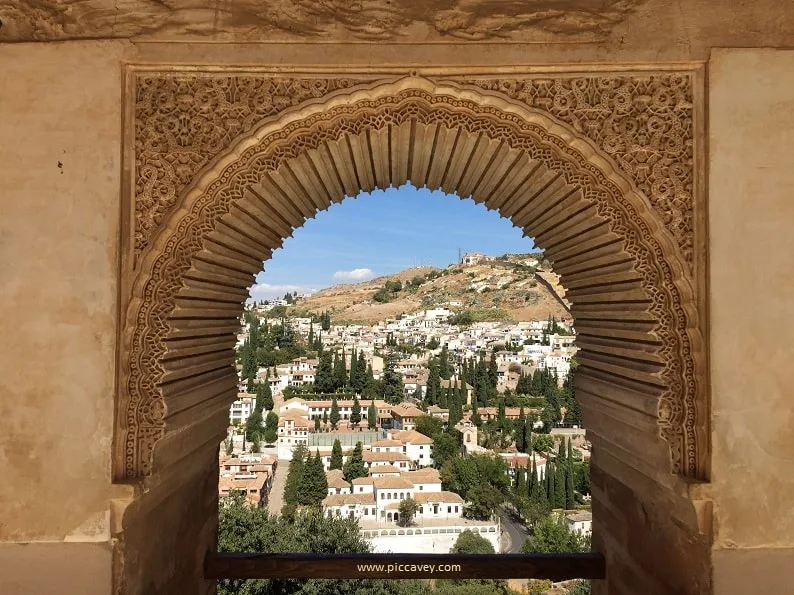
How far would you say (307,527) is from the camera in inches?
551

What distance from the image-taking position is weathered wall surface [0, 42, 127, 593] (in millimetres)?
2320

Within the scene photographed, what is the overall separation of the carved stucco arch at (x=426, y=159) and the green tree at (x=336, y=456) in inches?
1502

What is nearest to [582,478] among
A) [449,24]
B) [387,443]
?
[387,443]

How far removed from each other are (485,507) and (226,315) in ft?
117

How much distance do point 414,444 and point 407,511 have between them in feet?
29.7

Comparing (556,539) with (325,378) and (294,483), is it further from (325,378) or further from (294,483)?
(325,378)

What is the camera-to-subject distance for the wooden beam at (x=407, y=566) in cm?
312

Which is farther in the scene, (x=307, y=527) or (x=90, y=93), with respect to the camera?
(x=307, y=527)

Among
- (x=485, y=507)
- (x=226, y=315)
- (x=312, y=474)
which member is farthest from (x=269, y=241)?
(x=485, y=507)

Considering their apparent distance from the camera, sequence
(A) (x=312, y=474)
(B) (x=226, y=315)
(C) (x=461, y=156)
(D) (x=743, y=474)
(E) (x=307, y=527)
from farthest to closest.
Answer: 1. (A) (x=312, y=474)
2. (E) (x=307, y=527)
3. (B) (x=226, y=315)
4. (C) (x=461, y=156)
5. (D) (x=743, y=474)

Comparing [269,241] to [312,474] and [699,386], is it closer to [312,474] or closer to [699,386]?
[699,386]

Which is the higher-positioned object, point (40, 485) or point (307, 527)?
point (40, 485)

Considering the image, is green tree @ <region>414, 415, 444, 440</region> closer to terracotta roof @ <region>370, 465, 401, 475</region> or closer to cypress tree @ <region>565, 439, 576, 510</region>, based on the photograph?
terracotta roof @ <region>370, 465, 401, 475</region>

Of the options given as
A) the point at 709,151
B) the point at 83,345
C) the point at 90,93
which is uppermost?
the point at 90,93
